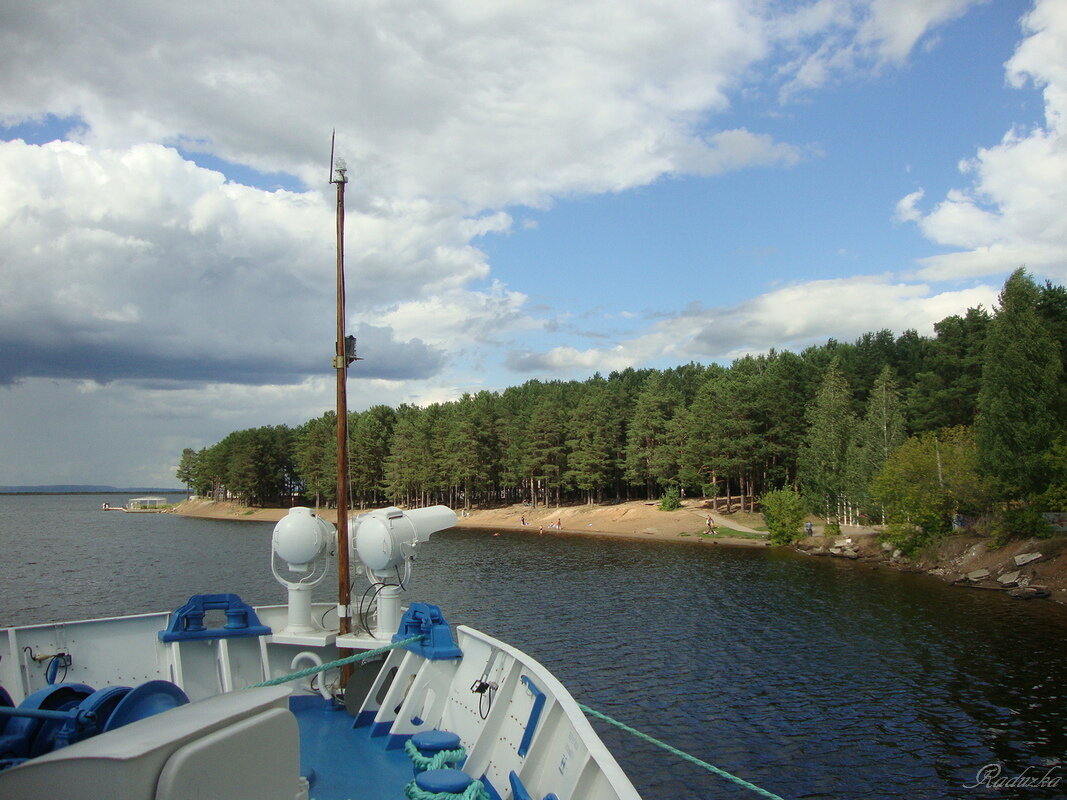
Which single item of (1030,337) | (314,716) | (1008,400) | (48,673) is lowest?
(314,716)

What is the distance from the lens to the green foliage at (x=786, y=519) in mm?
59750

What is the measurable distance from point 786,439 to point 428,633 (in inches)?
2852

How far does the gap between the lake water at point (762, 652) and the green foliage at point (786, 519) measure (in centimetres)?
657

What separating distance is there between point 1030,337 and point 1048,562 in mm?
12925

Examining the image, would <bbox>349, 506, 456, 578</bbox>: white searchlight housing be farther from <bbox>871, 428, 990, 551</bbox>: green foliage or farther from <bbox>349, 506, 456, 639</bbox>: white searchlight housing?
<bbox>871, 428, 990, 551</bbox>: green foliage

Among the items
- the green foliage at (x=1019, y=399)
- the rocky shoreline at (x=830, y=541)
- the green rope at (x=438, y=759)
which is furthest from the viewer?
the green foliage at (x=1019, y=399)

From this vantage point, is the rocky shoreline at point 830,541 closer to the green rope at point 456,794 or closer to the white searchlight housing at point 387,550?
the white searchlight housing at point 387,550

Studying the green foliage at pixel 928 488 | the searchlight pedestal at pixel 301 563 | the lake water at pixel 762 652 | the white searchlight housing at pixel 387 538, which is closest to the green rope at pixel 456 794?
the searchlight pedestal at pixel 301 563

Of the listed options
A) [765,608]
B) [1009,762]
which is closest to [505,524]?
[765,608]

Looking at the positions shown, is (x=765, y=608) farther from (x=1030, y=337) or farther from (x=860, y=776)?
(x=1030, y=337)

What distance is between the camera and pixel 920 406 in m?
64.2

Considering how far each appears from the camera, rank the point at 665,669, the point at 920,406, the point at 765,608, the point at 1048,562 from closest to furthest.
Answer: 1. the point at 665,669
2. the point at 765,608
3. the point at 1048,562
4. the point at 920,406

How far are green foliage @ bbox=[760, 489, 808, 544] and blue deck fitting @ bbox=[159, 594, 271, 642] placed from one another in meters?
55.3

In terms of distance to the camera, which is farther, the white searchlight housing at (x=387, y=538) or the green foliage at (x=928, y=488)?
the green foliage at (x=928, y=488)
